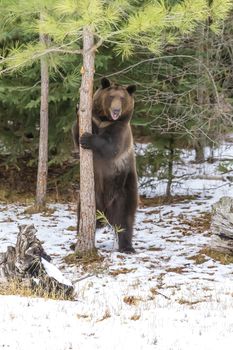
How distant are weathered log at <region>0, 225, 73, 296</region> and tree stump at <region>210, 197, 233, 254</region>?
274 cm

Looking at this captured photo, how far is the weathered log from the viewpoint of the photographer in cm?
655

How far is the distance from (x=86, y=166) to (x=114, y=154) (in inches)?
16.0

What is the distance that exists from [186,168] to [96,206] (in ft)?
23.3

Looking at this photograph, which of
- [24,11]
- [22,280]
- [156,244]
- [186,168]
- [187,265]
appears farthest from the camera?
[186,168]

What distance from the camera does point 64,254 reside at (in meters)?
8.86

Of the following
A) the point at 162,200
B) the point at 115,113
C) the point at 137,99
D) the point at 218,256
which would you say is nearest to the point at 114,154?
the point at 115,113

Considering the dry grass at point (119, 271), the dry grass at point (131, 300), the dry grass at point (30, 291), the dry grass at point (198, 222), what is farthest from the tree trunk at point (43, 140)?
the dry grass at point (131, 300)

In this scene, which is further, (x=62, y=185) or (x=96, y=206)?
(x=62, y=185)

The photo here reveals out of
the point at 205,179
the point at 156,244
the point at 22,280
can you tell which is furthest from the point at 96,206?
the point at 205,179

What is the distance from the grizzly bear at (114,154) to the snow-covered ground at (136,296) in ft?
1.71

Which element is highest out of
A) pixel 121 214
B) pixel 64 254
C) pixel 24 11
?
pixel 24 11

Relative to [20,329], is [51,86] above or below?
above

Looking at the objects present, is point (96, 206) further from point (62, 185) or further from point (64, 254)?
point (62, 185)

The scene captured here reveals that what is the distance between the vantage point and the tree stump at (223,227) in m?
8.56
